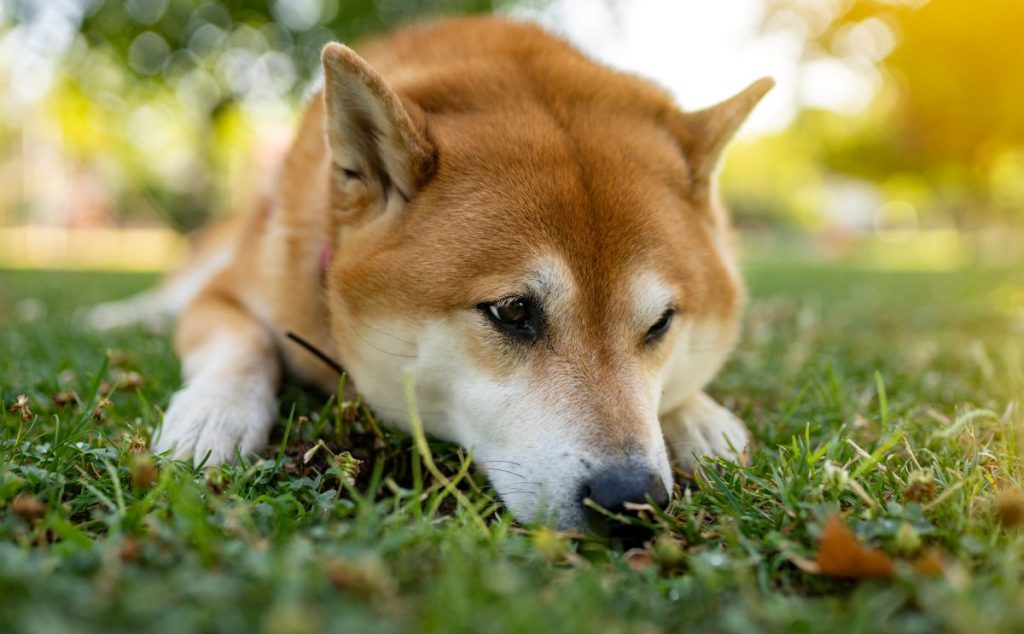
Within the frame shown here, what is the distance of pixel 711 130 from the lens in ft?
8.94

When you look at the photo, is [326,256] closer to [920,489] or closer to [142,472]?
[142,472]

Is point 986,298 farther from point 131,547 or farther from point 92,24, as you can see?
point 92,24

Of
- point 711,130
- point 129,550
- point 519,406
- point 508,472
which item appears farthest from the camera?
point 711,130

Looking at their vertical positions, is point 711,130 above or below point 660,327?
above

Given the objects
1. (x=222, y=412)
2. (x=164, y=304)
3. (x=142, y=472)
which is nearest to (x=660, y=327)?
(x=222, y=412)

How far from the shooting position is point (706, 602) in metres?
1.29

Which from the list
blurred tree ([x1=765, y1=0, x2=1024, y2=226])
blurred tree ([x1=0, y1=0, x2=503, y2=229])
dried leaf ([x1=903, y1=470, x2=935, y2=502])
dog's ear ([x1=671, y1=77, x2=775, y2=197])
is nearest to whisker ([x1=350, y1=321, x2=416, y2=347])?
dog's ear ([x1=671, y1=77, x2=775, y2=197])

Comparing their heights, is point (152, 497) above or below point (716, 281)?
below

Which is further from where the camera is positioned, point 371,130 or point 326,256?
point 326,256

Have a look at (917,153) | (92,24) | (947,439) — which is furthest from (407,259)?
(917,153)

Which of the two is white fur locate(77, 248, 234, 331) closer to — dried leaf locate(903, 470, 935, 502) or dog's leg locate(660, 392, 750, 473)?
dog's leg locate(660, 392, 750, 473)

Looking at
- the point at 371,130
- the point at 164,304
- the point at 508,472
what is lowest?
the point at 164,304

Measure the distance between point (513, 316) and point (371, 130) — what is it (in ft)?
2.42

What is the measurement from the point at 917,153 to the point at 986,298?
53.3 feet
